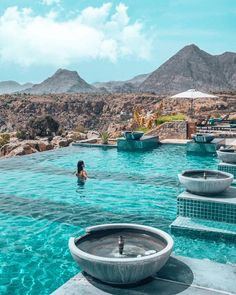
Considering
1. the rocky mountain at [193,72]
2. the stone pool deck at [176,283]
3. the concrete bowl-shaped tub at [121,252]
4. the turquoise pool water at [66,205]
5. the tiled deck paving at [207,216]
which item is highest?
the rocky mountain at [193,72]

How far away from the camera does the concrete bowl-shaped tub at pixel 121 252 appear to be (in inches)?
147

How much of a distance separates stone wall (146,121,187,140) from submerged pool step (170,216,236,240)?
1432 centimetres

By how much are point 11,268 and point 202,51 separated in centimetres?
17488

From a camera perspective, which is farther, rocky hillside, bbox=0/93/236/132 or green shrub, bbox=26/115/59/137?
rocky hillside, bbox=0/93/236/132

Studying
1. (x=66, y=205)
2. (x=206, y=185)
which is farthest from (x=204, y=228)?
(x=66, y=205)

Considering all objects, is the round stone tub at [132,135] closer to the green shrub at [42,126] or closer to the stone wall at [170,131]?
the stone wall at [170,131]

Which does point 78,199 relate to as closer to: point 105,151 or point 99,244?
point 99,244

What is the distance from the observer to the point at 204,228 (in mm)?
6910

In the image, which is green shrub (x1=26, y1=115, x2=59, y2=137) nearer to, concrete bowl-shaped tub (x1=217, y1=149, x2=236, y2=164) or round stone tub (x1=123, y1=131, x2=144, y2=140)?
round stone tub (x1=123, y1=131, x2=144, y2=140)

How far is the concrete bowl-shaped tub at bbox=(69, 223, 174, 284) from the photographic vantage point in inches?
147

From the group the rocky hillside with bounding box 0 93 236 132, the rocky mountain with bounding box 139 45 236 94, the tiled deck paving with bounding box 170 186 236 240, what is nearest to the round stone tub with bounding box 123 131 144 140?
the tiled deck paving with bounding box 170 186 236 240

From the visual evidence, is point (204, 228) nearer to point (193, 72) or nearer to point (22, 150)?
point (22, 150)

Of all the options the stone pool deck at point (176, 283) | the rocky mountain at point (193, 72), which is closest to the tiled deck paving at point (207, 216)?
the stone pool deck at point (176, 283)

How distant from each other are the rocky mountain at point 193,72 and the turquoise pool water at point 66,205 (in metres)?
131
